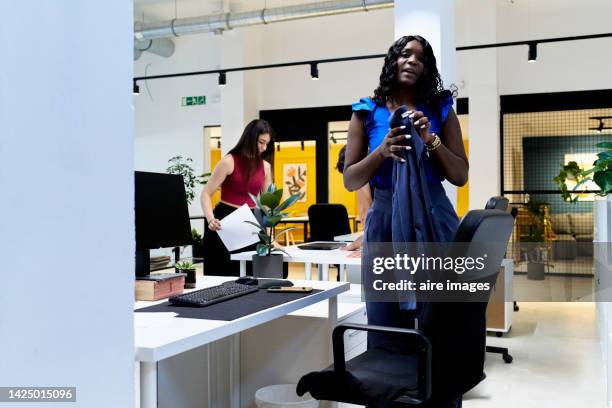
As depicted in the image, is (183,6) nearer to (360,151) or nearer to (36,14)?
(360,151)

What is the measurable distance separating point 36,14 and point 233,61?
8.23 metres

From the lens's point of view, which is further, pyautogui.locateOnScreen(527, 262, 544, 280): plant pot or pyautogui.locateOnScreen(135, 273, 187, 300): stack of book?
pyautogui.locateOnScreen(527, 262, 544, 280): plant pot

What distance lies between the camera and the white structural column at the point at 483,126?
25.3 feet

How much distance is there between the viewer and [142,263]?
2.27 metres

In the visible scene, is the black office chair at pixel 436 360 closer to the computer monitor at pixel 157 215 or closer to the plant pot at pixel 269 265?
the computer monitor at pixel 157 215

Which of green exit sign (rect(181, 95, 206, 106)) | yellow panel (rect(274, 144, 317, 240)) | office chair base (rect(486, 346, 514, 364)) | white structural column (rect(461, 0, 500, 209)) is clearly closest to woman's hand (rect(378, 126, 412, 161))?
office chair base (rect(486, 346, 514, 364))

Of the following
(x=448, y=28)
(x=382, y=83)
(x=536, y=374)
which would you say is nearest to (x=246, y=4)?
(x=448, y=28)

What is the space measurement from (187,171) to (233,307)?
313 inches

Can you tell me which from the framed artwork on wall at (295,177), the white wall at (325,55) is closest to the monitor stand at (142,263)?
the white wall at (325,55)

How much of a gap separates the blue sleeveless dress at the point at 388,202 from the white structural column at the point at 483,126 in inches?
236

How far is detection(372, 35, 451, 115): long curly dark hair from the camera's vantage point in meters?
1.94

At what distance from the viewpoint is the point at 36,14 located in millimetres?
1002

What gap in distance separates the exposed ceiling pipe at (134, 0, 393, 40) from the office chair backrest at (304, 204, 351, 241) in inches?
118

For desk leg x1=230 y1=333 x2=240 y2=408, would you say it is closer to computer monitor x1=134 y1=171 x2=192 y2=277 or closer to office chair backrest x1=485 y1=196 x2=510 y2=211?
computer monitor x1=134 y1=171 x2=192 y2=277
